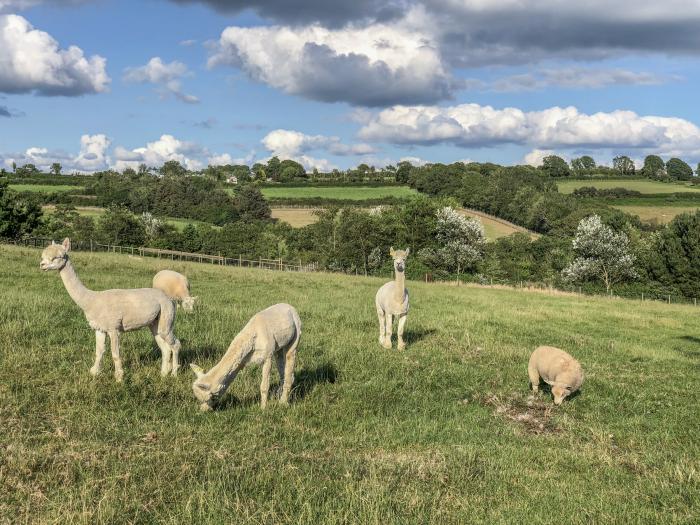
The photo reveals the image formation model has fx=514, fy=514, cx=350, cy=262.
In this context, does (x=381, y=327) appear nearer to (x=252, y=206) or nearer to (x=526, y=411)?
(x=526, y=411)

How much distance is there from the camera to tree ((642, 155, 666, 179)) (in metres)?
179

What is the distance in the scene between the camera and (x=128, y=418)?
8.20m

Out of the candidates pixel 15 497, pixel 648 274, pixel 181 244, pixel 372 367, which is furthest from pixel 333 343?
pixel 181 244

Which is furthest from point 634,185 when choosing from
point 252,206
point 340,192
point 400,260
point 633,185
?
point 400,260

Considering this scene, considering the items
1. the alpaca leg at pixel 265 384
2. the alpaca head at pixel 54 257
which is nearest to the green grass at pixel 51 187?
the alpaca head at pixel 54 257

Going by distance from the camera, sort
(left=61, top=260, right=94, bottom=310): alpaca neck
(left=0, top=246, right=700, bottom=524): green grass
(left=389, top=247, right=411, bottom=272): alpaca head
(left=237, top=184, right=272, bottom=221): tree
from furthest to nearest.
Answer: (left=237, top=184, right=272, bottom=221): tree → (left=389, top=247, right=411, bottom=272): alpaca head → (left=61, top=260, right=94, bottom=310): alpaca neck → (left=0, top=246, right=700, bottom=524): green grass

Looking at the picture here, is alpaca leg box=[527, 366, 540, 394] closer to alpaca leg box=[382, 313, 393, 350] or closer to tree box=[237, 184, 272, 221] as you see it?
alpaca leg box=[382, 313, 393, 350]

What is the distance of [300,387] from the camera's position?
10.6m

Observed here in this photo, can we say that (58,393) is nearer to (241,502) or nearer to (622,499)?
(241,502)

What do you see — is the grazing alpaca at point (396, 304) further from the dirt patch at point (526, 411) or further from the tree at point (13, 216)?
the tree at point (13, 216)

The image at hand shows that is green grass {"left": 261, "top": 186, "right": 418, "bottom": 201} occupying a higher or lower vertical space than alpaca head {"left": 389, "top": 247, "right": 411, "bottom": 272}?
higher

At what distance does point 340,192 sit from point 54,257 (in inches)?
5519

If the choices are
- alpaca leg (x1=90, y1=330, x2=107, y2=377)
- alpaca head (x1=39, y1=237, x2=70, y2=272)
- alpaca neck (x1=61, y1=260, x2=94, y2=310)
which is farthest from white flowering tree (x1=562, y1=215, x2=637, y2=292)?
alpaca head (x1=39, y1=237, x2=70, y2=272)

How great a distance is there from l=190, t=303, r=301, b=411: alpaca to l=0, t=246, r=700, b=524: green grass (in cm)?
45
